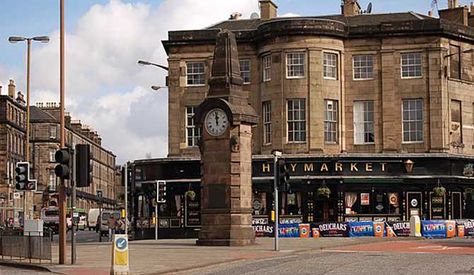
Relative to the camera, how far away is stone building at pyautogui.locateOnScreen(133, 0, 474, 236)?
168ft

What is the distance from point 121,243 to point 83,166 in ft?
12.1

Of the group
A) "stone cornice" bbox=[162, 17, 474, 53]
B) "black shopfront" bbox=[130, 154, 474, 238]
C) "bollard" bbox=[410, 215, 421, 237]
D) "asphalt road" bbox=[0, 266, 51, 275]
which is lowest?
"asphalt road" bbox=[0, 266, 51, 275]

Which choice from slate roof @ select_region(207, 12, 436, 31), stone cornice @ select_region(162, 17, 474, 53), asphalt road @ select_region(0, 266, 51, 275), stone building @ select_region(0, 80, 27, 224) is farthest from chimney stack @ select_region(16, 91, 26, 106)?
asphalt road @ select_region(0, 266, 51, 275)

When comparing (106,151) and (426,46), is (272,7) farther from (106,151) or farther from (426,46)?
(106,151)

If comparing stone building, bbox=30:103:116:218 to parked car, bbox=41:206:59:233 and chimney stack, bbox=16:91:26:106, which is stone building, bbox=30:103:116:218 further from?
parked car, bbox=41:206:59:233

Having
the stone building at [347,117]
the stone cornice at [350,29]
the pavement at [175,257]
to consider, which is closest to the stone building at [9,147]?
the stone building at [347,117]

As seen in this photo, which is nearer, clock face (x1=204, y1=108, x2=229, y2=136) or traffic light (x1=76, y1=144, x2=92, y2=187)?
traffic light (x1=76, y1=144, x2=92, y2=187)

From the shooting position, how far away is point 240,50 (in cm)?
5600

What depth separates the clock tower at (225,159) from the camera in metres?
36.3

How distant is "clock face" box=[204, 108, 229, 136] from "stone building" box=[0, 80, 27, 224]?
67.5m

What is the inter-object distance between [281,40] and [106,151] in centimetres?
11699

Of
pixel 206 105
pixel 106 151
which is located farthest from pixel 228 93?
pixel 106 151

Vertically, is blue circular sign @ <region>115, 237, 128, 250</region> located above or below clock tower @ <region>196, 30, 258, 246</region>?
below

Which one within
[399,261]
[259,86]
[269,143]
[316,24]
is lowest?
[399,261]
